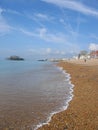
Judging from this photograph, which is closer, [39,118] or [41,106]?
[39,118]

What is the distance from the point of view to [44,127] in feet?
33.3

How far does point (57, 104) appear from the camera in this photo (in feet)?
49.1

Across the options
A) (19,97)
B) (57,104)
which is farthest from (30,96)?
(57,104)

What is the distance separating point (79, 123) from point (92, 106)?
3.38 metres

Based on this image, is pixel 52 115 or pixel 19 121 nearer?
pixel 19 121

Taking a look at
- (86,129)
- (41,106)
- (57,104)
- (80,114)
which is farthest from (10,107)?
(86,129)

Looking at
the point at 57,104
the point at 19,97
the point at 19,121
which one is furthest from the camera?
the point at 19,97

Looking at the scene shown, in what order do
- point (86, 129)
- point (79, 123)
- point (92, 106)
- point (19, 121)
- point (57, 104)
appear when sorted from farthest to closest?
point (57, 104), point (92, 106), point (19, 121), point (79, 123), point (86, 129)

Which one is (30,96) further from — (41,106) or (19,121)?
(19,121)

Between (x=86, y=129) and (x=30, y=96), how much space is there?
8671mm

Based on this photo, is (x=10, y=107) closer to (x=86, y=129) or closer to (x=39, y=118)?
→ (x=39, y=118)

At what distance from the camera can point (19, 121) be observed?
1120 cm

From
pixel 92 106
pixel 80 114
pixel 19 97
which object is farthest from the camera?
pixel 19 97

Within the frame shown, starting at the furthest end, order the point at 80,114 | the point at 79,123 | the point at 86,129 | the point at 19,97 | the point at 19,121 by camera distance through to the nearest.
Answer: the point at 19,97
the point at 80,114
the point at 19,121
the point at 79,123
the point at 86,129
